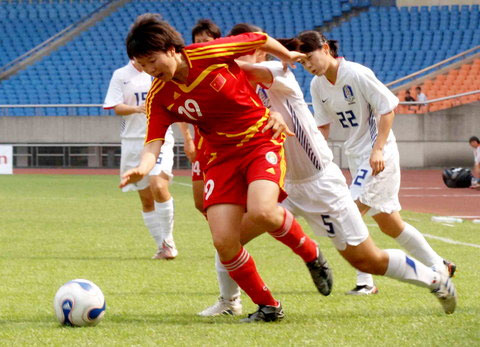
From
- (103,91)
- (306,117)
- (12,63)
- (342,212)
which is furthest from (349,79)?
(12,63)

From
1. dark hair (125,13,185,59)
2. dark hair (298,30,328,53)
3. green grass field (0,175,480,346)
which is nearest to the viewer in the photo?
dark hair (125,13,185,59)

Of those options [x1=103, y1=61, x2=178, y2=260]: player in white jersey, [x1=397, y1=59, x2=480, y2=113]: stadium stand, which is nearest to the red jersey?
[x1=103, y1=61, x2=178, y2=260]: player in white jersey

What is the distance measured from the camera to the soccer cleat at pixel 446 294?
5.34 meters

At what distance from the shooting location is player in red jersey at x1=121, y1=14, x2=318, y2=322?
4938 mm

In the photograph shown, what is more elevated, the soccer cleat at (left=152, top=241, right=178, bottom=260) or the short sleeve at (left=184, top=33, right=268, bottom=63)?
the short sleeve at (left=184, top=33, right=268, bottom=63)

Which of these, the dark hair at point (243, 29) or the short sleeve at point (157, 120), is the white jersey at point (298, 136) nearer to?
the dark hair at point (243, 29)

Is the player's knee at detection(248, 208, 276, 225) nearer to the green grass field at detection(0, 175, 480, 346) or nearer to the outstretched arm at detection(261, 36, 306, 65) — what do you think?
the green grass field at detection(0, 175, 480, 346)

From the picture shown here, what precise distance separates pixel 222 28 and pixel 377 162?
2725 centimetres

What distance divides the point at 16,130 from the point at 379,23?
13.2m

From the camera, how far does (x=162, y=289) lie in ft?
22.1

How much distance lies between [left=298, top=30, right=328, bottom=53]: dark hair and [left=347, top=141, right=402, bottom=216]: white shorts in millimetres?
1110

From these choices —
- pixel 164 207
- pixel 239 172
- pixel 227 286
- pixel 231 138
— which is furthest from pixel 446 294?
pixel 164 207

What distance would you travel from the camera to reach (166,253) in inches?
342

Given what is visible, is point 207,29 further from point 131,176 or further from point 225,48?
point 131,176
